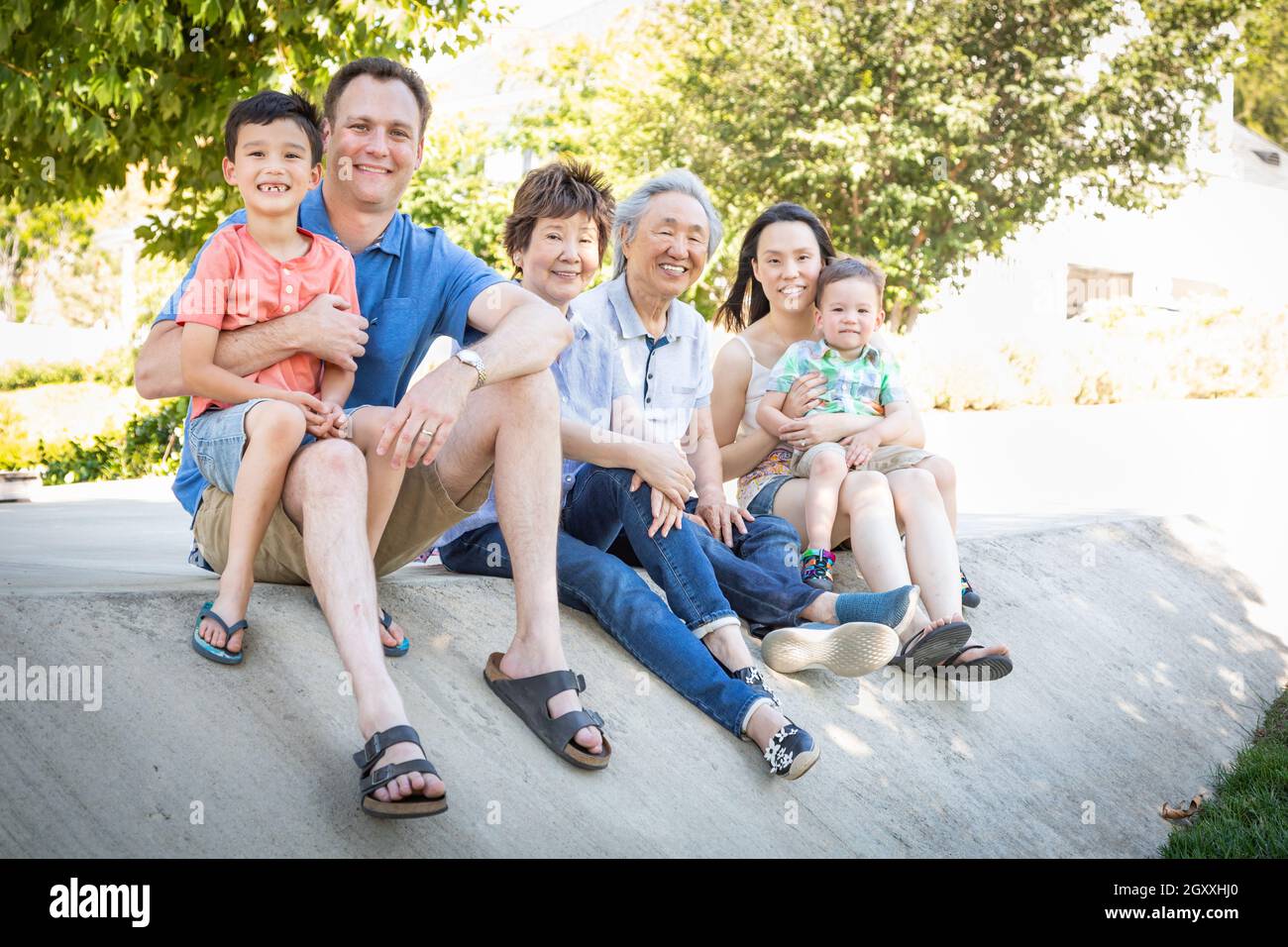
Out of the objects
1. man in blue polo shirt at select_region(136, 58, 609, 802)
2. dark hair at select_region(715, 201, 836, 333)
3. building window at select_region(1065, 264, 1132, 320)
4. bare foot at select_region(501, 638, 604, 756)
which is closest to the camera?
man in blue polo shirt at select_region(136, 58, 609, 802)

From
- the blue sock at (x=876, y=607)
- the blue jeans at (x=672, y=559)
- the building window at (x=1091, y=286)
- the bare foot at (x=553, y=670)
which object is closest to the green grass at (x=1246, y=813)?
the blue sock at (x=876, y=607)

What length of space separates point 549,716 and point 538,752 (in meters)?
0.10

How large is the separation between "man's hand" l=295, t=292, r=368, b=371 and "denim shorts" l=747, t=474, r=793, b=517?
78.4 inches

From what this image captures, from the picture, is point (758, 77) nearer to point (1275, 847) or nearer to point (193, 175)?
point (193, 175)

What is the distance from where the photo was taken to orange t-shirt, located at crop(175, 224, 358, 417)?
3342mm

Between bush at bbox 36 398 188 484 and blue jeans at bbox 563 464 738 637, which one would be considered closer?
blue jeans at bbox 563 464 738 637

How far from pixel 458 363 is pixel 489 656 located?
90 centimetres

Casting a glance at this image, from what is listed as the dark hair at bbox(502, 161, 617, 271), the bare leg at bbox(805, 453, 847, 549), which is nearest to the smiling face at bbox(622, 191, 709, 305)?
the dark hair at bbox(502, 161, 617, 271)

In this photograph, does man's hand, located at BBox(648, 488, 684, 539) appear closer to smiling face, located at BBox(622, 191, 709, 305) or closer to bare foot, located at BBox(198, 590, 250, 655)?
smiling face, located at BBox(622, 191, 709, 305)

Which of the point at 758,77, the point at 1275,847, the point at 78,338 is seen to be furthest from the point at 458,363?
the point at 78,338

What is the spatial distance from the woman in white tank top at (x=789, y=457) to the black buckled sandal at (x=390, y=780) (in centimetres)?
195

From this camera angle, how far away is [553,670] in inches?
141

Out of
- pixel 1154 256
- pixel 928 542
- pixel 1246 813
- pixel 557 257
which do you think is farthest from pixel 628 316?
pixel 1154 256

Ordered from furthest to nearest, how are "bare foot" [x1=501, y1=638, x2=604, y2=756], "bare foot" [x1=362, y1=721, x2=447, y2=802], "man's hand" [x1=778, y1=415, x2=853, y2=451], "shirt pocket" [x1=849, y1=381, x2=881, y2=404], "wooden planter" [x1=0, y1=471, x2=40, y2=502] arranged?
"wooden planter" [x1=0, y1=471, x2=40, y2=502]
"shirt pocket" [x1=849, y1=381, x2=881, y2=404]
"man's hand" [x1=778, y1=415, x2=853, y2=451]
"bare foot" [x1=501, y1=638, x2=604, y2=756]
"bare foot" [x1=362, y1=721, x2=447, y2=802]
